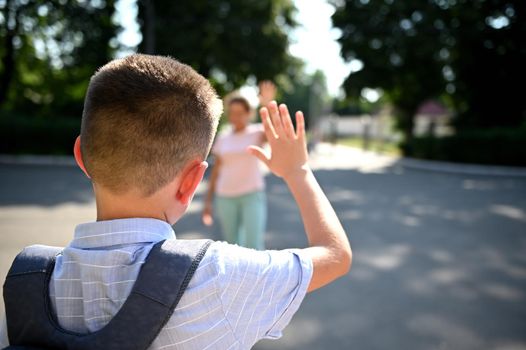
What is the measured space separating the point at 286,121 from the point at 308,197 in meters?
0.27

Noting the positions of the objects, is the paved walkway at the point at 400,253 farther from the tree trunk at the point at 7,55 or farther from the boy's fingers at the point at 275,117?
the tree trunk at the point at 7,55

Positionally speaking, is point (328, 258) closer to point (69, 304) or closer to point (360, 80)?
point (69, 304)

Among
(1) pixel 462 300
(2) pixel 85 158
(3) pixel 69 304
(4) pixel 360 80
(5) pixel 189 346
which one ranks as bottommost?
(1) pixel 462 300

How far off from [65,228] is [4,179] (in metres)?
6.91

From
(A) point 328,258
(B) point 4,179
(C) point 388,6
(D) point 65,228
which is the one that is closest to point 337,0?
(C) point 388,6

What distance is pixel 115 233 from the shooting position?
38.9 inches

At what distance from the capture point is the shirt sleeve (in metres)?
0.99

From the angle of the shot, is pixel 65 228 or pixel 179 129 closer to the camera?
pixel 179 129

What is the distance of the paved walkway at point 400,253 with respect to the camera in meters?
A: 3.30

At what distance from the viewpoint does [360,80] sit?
21.4 m

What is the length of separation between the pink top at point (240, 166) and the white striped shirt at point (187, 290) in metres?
3.02

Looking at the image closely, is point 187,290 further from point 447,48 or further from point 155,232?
point 447,48

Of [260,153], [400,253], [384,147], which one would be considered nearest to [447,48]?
[384,147]

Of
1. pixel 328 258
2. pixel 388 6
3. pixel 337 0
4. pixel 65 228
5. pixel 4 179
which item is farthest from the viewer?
pixel 337 0
